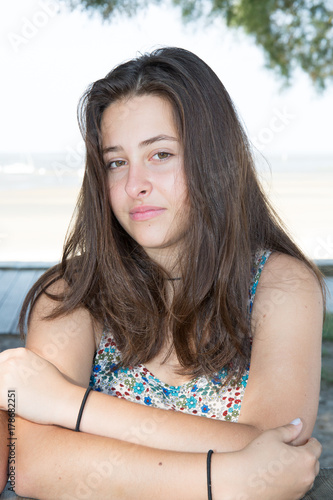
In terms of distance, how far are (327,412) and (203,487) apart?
2245mm

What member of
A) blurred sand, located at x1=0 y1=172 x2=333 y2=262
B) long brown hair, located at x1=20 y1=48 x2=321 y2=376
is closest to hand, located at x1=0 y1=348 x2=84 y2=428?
long brown hair, located at x1=20 y1=48 x2=321 y2=376

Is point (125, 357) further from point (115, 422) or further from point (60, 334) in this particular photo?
point (115, 422)

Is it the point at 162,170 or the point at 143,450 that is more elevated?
the point at 162,170

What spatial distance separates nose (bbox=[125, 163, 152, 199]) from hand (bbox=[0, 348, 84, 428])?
18.1 inches

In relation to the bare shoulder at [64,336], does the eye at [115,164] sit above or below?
above

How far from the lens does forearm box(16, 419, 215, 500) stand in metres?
1.09

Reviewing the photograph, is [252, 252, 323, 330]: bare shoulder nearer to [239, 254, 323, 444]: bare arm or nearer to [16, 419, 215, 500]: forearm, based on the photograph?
[239, 254, 323, 444]: bare arm

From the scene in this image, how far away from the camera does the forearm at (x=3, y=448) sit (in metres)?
1.18

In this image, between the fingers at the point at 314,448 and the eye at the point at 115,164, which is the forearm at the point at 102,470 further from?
the eye at the point at 115,164

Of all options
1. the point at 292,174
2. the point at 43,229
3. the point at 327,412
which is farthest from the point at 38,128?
the point at 327,412

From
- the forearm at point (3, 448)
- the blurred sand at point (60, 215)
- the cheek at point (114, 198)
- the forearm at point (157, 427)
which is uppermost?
the cheek at point (114, 198)

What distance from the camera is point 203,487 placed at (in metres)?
1.07

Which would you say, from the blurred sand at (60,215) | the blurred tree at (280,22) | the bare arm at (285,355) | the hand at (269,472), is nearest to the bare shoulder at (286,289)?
the bare arm at (285,355)

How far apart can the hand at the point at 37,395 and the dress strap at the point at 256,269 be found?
49cm
